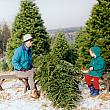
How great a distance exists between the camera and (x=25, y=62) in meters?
9.24

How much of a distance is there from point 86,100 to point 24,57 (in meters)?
2.23

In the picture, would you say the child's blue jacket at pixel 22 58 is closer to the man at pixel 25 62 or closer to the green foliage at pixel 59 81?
the man at pixel 25 62

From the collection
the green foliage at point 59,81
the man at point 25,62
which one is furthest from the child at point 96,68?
the man at point 25,62

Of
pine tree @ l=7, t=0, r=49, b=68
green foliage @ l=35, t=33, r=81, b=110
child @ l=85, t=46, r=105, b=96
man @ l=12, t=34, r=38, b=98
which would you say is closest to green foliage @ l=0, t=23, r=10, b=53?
pine tree @ l=7, t=0, r=49, b=68

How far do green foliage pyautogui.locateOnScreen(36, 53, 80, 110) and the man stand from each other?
0.41 meters

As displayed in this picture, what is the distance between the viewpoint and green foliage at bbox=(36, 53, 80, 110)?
323 inches

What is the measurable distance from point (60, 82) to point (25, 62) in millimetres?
1484

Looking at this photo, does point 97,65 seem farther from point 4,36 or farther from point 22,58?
point 4,36

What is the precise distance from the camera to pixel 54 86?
8.37 metres

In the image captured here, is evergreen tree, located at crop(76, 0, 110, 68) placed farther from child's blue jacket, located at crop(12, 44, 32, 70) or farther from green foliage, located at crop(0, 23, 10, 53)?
green foliage, located at crop(0, 23, 10, 53)

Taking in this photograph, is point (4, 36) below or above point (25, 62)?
below

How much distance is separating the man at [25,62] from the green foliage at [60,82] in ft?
1.34

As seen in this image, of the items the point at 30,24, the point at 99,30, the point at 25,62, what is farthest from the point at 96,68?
the point at 30,24

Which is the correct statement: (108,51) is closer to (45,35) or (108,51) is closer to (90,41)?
(90,41)
